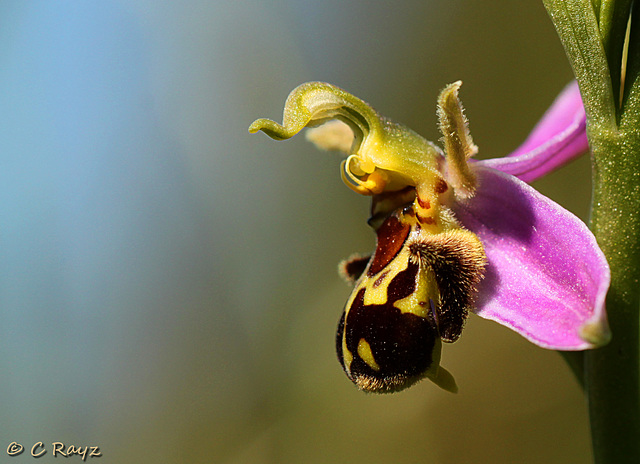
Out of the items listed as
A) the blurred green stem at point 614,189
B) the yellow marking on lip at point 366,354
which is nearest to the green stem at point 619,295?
the blurred green stem at point 614,189

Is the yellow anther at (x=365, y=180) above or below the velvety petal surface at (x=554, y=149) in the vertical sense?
above

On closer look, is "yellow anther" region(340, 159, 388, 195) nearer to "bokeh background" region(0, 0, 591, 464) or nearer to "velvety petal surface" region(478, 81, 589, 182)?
"velvety petal surface" region(478, 81, 589, 182)

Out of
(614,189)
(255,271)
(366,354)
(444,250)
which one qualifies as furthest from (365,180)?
(255,271)

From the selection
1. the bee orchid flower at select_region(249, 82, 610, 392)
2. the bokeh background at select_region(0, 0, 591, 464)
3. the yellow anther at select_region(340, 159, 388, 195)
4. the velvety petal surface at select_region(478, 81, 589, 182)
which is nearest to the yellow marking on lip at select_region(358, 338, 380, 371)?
the bee orchid flower at select_region(249, 82, 610, 392)

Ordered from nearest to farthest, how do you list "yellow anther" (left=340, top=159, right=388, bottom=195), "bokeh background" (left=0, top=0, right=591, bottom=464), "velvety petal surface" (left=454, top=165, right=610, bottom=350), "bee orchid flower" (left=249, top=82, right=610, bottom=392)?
"velvety petal surface" (left=454, top=165, right=610, bottom=350), "bee orchid flower" (left=249, top=82, right=610, bottom=392), "yellow anther" (left=340, top=159, right=388, bottom=195), "bokeh background" (left=0, top=0, right=591, bottom=464)

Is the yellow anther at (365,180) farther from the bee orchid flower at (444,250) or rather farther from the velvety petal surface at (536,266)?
the velvety petal surface at (536,266)

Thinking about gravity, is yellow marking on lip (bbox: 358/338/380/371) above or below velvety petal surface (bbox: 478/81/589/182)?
below

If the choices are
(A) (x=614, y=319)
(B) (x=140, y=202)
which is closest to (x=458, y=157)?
(A) (x=614, y=319)
